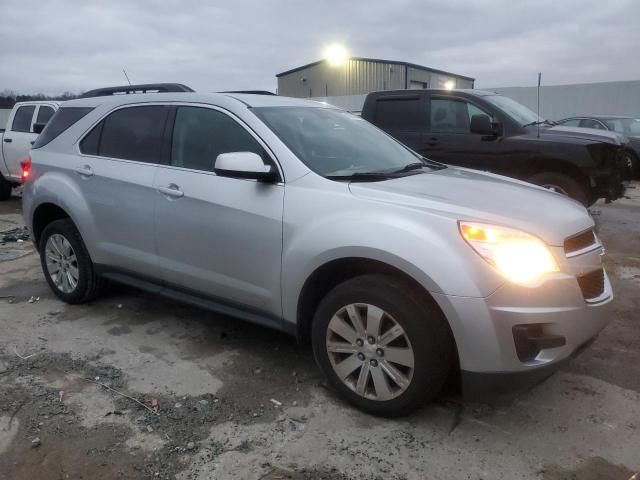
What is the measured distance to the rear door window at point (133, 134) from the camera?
397 centimetres

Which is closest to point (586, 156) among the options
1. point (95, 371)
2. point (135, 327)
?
point (135, 327)

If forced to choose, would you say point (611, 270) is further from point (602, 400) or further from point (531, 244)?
point (531, 244)

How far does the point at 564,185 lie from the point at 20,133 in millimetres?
9366

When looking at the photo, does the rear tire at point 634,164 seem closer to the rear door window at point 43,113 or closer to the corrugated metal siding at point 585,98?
the corrugated metal siding at point 585,98

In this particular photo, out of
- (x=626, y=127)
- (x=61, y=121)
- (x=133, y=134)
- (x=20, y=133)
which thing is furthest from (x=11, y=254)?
(x=626, y=127)

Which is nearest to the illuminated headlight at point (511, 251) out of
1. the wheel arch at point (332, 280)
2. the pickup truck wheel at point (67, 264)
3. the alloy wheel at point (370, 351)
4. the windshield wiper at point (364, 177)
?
the wheel arch at point (332, 280)

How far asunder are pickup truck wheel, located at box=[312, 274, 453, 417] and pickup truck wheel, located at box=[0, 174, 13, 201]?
10.2 m

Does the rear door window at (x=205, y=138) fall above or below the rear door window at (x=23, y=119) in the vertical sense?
below

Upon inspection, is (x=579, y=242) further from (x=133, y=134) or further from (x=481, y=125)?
(x=481, y=125)

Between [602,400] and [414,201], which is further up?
[414,201]

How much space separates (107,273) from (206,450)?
2128 millimetres

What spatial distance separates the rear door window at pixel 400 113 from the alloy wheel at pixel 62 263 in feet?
15.8

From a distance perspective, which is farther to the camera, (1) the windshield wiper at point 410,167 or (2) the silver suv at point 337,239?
(1) the windshield wiper at point 410,167

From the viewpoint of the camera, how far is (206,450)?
268cm
